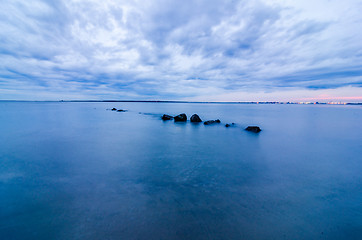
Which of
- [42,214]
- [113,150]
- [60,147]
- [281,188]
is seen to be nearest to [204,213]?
[281,188]

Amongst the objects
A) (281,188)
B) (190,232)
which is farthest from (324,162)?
(190,232)

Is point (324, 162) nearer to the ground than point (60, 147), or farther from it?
nearer to the ground

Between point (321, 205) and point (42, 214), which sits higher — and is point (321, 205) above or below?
below

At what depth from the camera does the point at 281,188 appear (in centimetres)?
592

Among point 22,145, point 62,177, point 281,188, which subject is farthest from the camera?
point 22,145

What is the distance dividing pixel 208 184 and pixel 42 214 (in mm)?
5384

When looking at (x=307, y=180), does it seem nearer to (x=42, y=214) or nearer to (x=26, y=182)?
(x=42, y=214)

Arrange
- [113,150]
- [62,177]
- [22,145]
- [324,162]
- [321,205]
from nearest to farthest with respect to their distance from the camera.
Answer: [321,205]
[62,177]
[324,162]
[113,150]
[22,145]

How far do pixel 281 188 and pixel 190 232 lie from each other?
13.8ft

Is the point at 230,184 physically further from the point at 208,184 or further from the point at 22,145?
the point at 22,145

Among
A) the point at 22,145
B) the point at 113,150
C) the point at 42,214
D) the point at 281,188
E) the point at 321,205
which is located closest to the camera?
the point at 42,214

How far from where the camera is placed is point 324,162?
895 cm

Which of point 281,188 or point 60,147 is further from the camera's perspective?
point 60,147

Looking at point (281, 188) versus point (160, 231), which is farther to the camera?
point (281, 188)
